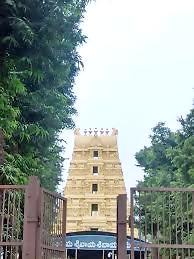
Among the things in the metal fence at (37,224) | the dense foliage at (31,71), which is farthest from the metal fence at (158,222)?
the dense foliage at (31,71)

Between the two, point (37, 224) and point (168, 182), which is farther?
point (168, 182)

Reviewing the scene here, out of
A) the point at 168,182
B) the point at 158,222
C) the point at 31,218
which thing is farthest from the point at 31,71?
the point at 168,182

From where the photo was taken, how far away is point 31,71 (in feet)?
32.0

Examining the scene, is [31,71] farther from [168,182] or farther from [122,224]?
Result: [168,182]

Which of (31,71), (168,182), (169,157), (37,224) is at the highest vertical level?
(31,71)

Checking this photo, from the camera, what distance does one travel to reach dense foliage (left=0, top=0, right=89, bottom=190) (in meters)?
9.10

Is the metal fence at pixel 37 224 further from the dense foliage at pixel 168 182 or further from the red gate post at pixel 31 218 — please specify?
the dense foliage at pixel 168 182

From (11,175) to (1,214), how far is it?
13.2ft

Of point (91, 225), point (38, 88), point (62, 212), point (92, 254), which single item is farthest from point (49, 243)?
point (91, 225)

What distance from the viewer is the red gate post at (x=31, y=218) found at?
4.48 meters

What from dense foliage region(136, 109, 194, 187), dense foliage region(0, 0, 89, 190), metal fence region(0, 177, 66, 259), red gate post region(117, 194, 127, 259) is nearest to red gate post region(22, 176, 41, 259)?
metal fence region(0, 177, 66, 259)

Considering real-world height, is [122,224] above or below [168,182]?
below

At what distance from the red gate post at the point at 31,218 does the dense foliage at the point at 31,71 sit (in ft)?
11.1

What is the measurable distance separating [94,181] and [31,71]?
87.5ft
